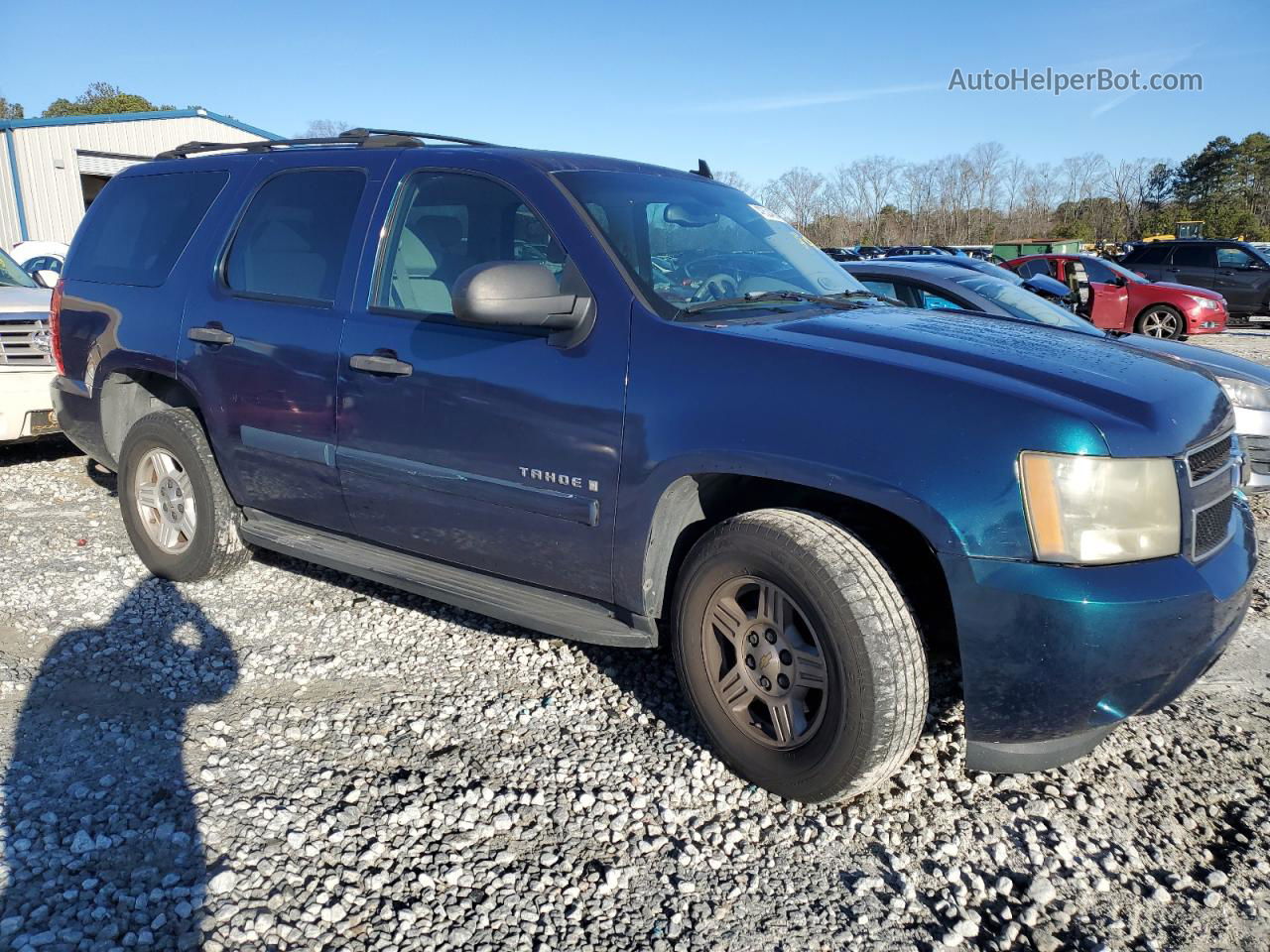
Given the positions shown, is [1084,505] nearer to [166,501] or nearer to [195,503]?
[195,503]

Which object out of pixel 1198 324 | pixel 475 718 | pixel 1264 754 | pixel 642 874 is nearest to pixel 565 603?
pixel 475 718

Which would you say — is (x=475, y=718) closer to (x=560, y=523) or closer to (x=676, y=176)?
(x=560, y=523)

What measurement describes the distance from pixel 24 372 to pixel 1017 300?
6491 millimetres

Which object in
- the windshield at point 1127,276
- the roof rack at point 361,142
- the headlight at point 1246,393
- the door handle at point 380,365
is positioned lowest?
the headlight at point 1246,393

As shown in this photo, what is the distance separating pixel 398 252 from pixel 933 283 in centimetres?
390

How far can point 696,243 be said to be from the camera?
3.46 m

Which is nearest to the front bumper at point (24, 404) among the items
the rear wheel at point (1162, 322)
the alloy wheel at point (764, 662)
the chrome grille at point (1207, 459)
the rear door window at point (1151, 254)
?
the alloy wheel at point (764, 662)

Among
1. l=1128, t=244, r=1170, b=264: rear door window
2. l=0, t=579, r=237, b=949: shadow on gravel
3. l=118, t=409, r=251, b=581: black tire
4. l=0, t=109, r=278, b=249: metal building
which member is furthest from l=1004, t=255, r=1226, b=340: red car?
l=0, t=109, r=278, b=249: metal building

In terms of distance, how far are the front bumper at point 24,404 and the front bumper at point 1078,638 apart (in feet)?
19.7

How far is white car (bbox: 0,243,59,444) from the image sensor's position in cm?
616

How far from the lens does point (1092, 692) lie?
2375 millimetres

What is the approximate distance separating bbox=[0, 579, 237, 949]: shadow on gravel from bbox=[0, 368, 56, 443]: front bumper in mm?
2867

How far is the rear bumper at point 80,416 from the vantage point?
4730 mm

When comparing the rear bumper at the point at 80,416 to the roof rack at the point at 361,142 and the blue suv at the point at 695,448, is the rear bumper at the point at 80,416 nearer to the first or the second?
the blue suv at the point at 695,448
